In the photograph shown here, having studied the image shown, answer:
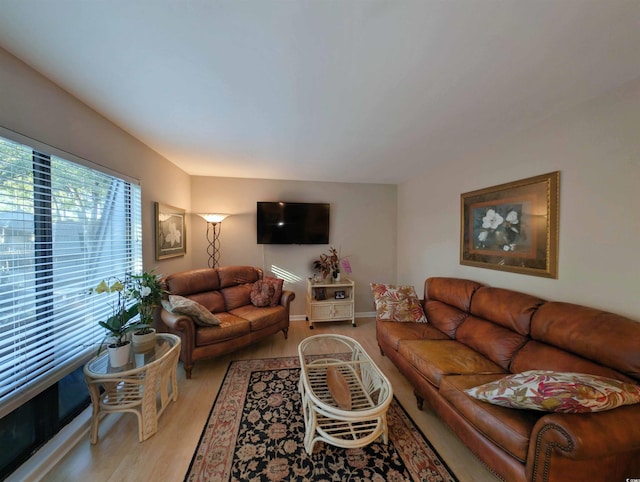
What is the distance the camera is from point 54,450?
4.39ft

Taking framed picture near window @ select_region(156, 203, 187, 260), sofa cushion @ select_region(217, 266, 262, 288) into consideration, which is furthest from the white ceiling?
sofa cushion @ select_region(217, 266, 262, 288)

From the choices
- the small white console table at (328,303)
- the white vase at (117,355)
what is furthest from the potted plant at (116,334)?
the small white console table at (328,303)

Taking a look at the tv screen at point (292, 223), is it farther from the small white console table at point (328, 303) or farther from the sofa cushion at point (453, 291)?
the sofa cushion at point (453, 291)

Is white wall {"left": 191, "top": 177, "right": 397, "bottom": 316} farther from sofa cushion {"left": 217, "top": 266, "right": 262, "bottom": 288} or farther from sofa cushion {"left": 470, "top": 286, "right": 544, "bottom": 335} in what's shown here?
sofa cushion {"left": 470, "top": 286, "right": 544, "bottom": 335}

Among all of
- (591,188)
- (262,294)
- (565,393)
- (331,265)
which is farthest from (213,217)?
(591,188)

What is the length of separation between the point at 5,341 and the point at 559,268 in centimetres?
361

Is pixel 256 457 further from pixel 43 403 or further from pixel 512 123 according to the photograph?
pixel 512 123

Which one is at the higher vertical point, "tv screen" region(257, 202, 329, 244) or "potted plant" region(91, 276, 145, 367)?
"tv screen" region(257, 202, 329, 244)

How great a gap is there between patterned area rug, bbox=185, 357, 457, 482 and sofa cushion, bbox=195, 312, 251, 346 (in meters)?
0.55

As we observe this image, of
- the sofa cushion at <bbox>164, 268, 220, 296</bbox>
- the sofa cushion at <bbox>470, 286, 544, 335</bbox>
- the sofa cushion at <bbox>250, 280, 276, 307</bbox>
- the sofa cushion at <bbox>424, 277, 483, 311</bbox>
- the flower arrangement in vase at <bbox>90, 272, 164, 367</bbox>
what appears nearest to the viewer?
the flower arrangement in vase at <bbox>90, 272, 164, 367</bbox>

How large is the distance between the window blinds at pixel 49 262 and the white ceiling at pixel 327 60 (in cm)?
62

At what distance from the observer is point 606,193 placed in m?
1.46

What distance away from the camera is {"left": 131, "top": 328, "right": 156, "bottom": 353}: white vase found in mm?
1722

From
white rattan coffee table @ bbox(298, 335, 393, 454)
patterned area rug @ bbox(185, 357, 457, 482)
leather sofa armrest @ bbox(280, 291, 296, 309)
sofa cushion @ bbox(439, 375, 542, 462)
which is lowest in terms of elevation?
patterned area rug @ bbox(185, 357, 457, 482)
